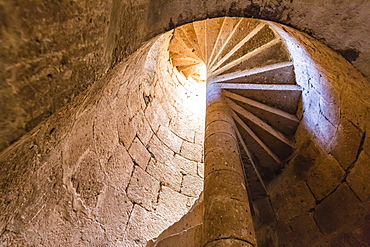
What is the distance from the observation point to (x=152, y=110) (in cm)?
404

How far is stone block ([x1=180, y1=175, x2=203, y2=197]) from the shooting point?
3.77m

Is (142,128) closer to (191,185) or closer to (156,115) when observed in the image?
(156,115)

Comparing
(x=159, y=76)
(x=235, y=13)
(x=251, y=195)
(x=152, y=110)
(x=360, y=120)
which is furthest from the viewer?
(x=159, y=76)

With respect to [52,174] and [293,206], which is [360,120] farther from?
[52,174]

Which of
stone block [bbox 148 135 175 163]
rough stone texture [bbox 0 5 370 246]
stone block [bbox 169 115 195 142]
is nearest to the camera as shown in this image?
rough stone texture [bbox 0 5 370 246]

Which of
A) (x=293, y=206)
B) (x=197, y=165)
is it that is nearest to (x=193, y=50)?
(x=197, y=165)

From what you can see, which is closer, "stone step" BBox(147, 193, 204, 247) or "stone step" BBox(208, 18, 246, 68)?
"stone step" BBox(147, 193, 204, 247)

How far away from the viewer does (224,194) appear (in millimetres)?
1990

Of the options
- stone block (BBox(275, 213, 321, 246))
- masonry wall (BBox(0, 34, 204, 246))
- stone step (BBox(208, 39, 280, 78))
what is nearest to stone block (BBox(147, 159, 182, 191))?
masonry wall (BBox(0, 34, 204, 246))

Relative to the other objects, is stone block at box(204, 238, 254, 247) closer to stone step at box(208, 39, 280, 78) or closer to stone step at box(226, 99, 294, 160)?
stone step at box(226, 99, 294, 160)

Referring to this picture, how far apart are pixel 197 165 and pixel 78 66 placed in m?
3.40

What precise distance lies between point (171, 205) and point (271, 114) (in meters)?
2.13

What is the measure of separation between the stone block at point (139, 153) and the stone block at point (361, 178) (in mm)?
2709

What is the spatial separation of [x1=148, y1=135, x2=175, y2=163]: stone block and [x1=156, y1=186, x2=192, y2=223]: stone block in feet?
1.62
